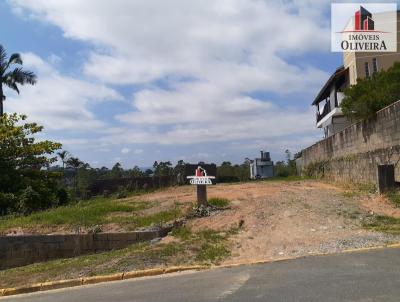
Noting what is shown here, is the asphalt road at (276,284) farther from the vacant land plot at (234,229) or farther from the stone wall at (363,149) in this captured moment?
the stone wall at (363,149)

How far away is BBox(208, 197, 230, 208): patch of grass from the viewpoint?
54.2 feet

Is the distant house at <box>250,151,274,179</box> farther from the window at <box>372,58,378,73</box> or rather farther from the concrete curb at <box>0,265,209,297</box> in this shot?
the concrete curb at <box>0,265,209,297</box>

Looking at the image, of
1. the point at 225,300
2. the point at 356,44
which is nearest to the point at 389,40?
the point at 356,44

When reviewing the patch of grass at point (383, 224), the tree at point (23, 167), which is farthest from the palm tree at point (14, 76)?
the patch of grass at point (383, 224)

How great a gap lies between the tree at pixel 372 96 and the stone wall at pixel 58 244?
9.11 meters

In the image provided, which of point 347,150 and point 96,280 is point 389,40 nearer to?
point 347,150

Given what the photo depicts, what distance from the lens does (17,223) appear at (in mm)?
17188

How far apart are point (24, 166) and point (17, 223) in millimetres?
13307

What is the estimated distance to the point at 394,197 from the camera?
50.6 ft

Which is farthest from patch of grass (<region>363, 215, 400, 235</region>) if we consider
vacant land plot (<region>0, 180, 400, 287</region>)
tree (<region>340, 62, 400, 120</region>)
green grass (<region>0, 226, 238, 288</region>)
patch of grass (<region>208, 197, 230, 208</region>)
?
tree (<region>340, 62, 400, 120</region>)

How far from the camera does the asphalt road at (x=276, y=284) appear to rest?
7195 millimetres

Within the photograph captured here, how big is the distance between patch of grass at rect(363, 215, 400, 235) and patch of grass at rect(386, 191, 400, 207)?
4.85 feet

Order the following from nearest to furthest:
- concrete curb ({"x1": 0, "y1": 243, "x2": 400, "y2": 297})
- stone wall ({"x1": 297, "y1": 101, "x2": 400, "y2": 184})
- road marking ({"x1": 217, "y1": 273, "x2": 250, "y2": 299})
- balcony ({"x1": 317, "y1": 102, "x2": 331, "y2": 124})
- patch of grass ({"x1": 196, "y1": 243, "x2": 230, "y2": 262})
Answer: road marking ({"x1": 217, "y1": 273, "x2": 250, "y2": 299}) → concrete curb ({"x1": 0, "y1": 243, "x2": 400, "y2": 297}) → patch of grass ({"x1": 196, "y1": 243, "x2": 230, "y2": 262}) → stone wall ({"x1": 297, "y1": 101, "x2": 400, "y2": 184}) → balcony ({"x1": 317, "y1": 102, "x2": 331, "y2": 124})

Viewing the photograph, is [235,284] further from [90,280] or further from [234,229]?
[234,229]
